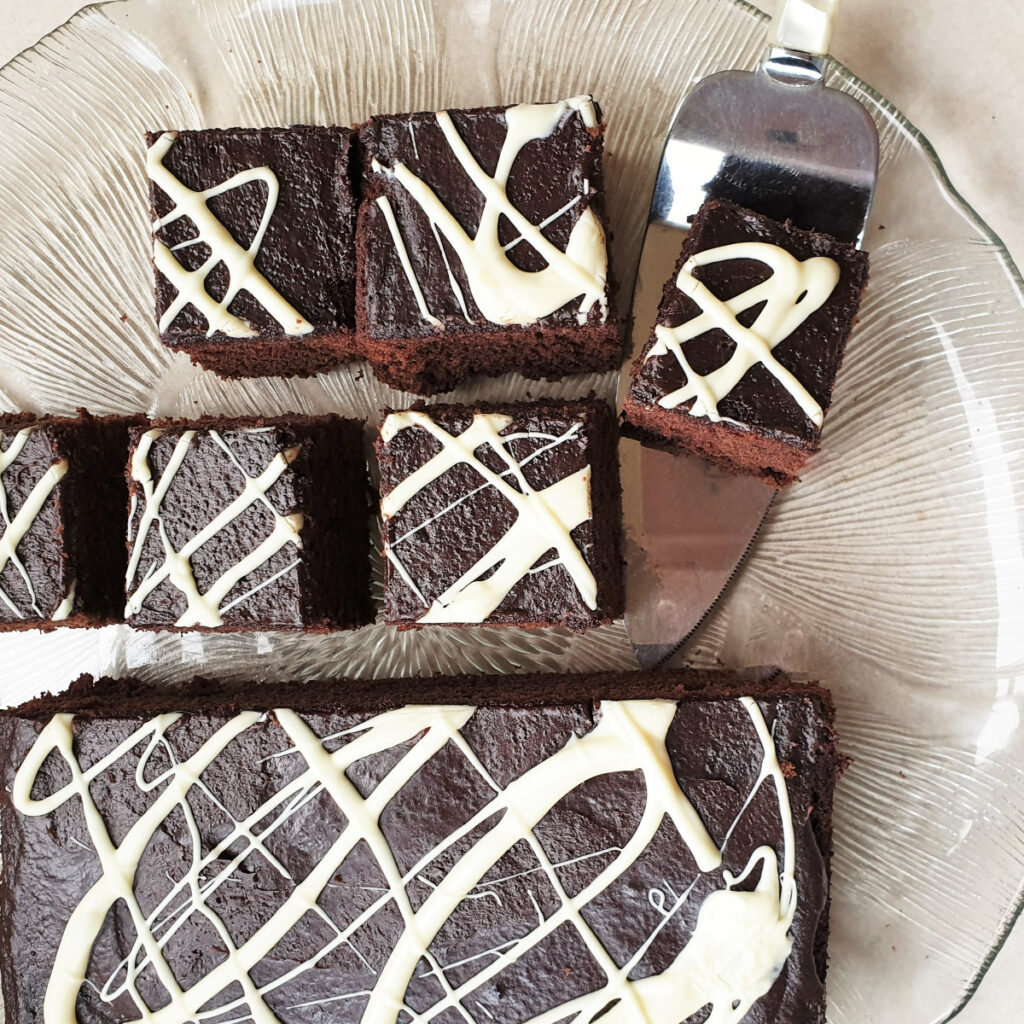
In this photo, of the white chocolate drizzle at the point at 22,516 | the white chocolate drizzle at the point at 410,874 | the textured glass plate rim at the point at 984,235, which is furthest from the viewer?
the white chocolate drizzle at the point at 22,516

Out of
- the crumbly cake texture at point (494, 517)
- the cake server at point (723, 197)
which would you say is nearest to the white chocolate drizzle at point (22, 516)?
the crumbly cake texture at point (494, 517)

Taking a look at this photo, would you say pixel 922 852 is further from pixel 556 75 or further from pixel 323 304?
pixel 556 75

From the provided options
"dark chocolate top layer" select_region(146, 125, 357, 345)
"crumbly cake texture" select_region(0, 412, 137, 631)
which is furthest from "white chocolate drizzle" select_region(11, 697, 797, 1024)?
"dark chocolate top layer" select_region(146, 125, 357, 345)

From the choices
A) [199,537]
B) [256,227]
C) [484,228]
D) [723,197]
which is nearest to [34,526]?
[199,537]

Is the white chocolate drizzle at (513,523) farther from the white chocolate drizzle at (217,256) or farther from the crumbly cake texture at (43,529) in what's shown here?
the crumbly cake texture at (43,529)

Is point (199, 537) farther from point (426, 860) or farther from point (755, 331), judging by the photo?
point (755, 331)

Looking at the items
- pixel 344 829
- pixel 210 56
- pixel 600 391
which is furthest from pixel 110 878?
pixel 210 56
